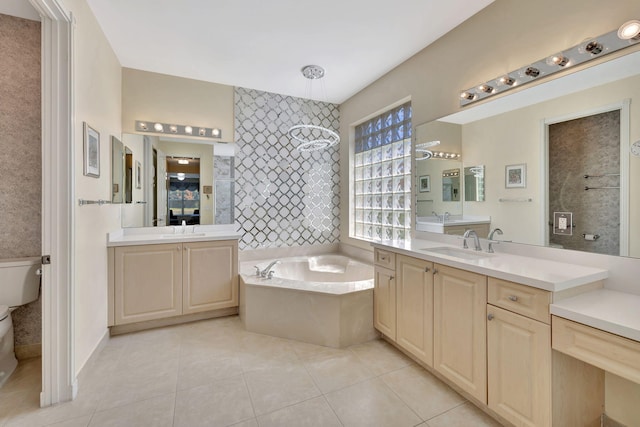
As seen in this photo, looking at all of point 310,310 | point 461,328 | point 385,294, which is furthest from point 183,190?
point 461,328

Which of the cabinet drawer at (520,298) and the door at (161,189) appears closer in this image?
the cabinet drawer at (520,298)

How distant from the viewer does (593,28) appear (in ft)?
5.26

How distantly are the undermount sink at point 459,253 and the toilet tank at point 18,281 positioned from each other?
2998mm

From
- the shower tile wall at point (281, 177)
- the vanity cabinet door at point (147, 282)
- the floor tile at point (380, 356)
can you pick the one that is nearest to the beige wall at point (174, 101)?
the shower tile wall at point (281, 177)

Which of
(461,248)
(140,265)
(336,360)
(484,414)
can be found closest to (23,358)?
(140,265)

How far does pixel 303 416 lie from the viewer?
5.59 ft

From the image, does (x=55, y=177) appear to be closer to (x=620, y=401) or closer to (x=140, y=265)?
(x=140, y=265)

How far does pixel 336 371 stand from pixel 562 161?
6.93ft

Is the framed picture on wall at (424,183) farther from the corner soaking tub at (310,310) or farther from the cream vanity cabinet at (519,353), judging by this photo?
the cream vanity cabinet at (519,353)

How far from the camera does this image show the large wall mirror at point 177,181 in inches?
125

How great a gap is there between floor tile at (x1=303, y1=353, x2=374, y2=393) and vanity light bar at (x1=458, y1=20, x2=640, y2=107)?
7.60ft

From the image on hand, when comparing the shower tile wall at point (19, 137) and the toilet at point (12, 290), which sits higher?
the shower tile wall at point (19, 137)

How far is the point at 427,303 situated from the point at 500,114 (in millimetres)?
1513

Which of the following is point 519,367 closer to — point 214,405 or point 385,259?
point 385,259
